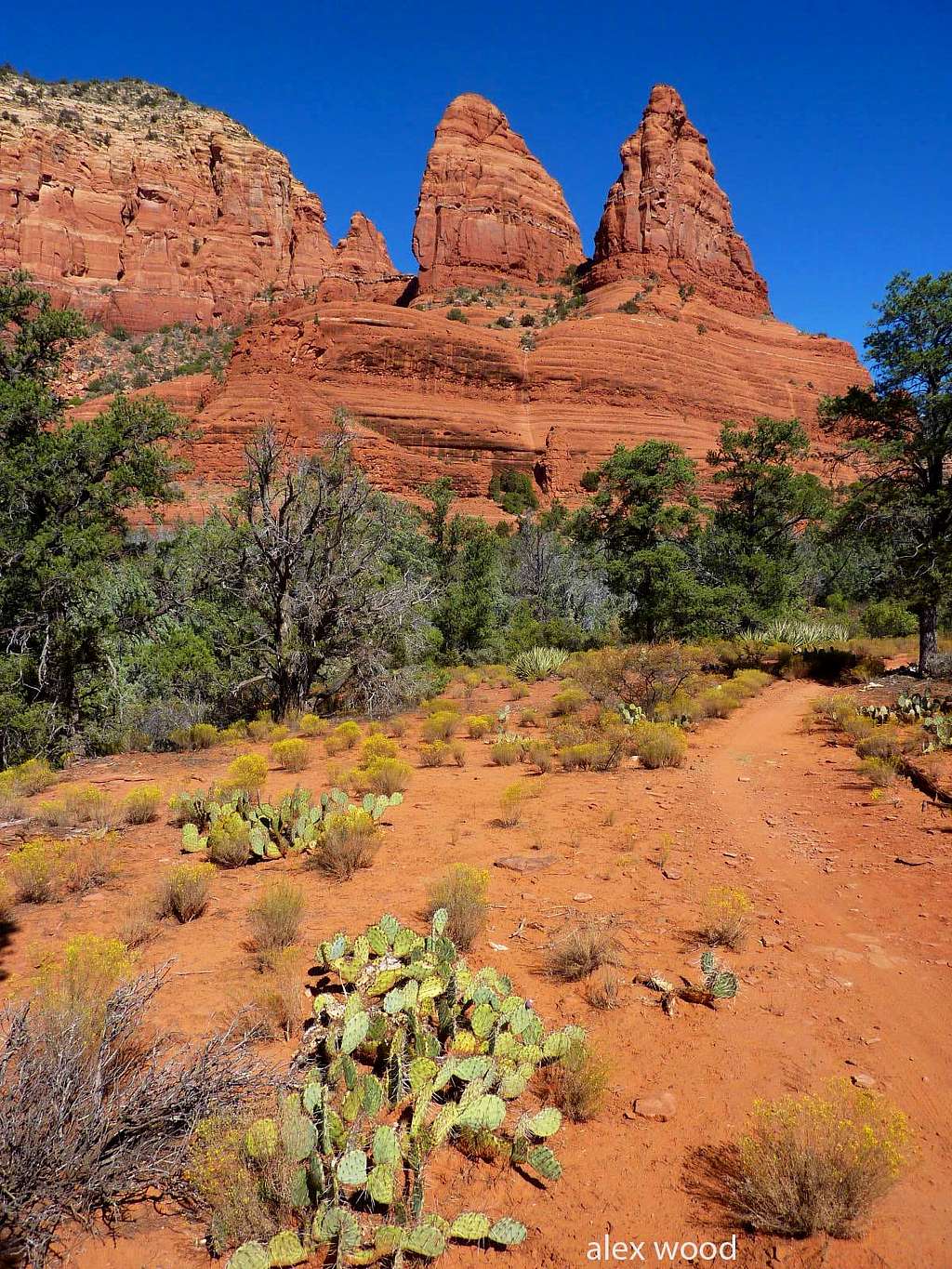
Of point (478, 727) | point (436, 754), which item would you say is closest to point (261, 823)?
point (436, 754)

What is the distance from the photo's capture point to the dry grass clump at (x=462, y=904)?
426 cm

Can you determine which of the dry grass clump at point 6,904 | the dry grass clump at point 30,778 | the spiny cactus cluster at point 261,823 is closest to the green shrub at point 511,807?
the spiny cactus cluster at point 261,823

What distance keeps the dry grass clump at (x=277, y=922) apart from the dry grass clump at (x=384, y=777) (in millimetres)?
3217

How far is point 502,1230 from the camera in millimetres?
2254

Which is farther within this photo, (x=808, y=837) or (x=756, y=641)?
(x=756, y=641)

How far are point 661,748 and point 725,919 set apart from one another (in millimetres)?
4370

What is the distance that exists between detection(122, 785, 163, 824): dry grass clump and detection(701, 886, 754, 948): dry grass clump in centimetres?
551

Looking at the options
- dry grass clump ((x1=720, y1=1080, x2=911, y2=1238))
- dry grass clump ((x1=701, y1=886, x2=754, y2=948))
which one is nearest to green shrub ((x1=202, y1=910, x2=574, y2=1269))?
dry grass clump ((x1=720, y1=1080, x2=911, y2=1238))

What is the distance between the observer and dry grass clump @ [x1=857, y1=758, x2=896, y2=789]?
284 inches

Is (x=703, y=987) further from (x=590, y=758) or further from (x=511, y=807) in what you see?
(x=590, y=758)

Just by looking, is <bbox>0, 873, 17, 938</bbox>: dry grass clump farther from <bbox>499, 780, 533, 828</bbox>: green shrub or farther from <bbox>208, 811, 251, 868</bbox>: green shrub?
<bbox>499, 780, 533, 828</bbox>: green shrub

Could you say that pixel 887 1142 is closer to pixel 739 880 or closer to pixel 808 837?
→ pixel 739 880

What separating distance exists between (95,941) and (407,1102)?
2.05 metres

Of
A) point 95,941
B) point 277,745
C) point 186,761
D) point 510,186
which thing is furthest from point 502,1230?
point 510,186
